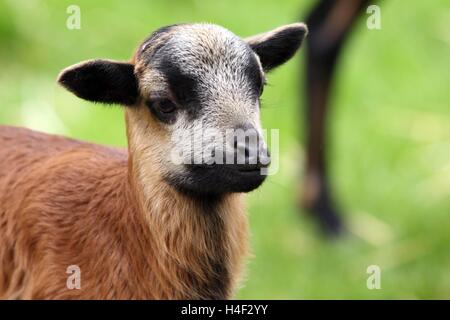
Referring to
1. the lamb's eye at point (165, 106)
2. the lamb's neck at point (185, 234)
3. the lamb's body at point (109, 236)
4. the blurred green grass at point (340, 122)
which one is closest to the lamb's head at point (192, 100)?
the lamb's eye at point (165, 106)

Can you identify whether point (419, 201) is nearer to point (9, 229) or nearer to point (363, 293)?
point (363, 293)

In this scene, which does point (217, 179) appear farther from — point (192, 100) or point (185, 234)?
point (185, 234)

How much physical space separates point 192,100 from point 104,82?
1.61 feet

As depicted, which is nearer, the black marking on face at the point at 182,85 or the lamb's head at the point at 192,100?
the lamb's head at the point at 192,100

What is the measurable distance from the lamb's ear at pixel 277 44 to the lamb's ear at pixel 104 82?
0.65 m

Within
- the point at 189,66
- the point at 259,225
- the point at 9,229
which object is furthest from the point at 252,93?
the point at 259,225

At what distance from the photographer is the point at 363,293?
865 centimetres

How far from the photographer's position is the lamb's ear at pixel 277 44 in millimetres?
5859

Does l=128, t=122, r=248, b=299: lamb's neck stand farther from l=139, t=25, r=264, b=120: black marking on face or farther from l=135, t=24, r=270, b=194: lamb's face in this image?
l=139, t=25, r=264, b=120: black marking on face

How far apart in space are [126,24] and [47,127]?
2469 mm

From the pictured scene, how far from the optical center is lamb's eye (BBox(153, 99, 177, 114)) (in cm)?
546

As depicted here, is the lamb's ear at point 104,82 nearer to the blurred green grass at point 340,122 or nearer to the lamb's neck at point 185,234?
the lamb's neck at point 185,234

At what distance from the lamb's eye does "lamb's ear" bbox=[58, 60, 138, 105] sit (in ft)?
0.63

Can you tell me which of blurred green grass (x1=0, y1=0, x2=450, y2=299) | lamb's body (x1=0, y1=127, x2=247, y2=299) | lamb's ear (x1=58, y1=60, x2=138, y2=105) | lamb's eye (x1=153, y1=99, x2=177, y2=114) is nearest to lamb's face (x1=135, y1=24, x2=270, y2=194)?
lamb's eye (x1=153, y1=99, x2=177, y2=114)
